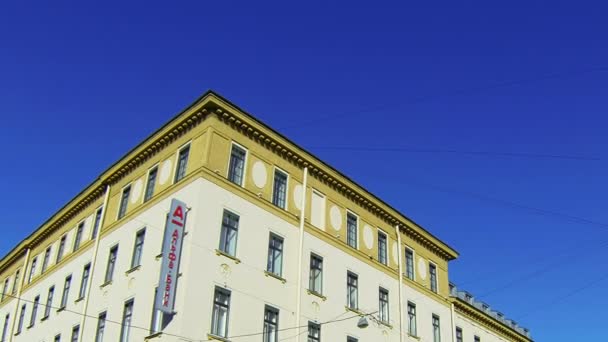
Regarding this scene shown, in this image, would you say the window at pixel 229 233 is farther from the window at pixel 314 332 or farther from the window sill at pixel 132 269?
the window at pixel 314 332

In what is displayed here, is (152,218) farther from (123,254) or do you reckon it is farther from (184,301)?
(184,301)

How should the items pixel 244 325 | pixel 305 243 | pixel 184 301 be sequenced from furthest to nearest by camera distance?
1. pixel 305 243
2. pixel 244 325
3. pixel 184 301

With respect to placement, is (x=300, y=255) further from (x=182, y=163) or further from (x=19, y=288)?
(x=19, y=288)

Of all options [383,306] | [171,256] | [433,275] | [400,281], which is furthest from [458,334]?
[171,256]

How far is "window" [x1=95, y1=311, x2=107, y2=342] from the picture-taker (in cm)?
2767

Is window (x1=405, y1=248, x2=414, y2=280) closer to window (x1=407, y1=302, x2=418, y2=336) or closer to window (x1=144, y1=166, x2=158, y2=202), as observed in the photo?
window (x1=407, y1=302, x2=418, y2=336)

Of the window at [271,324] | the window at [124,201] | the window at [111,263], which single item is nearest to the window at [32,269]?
the window at [124,201]

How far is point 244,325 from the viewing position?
981 inches

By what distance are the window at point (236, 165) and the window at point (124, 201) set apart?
651cm

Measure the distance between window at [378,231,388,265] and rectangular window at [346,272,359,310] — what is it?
3105 millimetres

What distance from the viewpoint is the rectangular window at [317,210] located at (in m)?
30.8

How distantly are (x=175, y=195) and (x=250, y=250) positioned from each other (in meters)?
4.02

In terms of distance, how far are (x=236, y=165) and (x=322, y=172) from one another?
19.1ft

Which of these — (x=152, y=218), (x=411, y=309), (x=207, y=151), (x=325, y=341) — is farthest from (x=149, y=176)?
(x=411, y=309)
